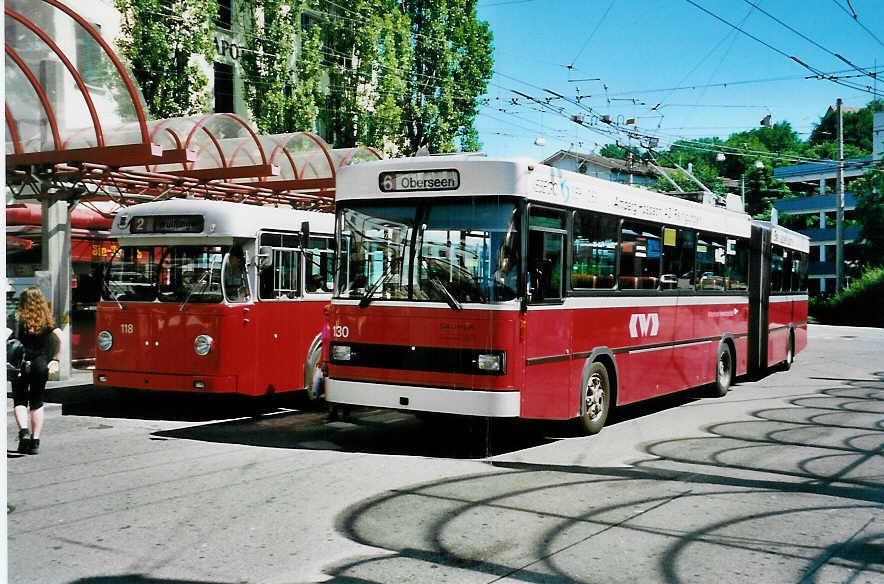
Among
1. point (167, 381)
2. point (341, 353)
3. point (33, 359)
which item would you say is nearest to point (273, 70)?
point (167, 381)

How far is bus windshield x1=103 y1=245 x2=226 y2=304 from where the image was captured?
38.7 ft

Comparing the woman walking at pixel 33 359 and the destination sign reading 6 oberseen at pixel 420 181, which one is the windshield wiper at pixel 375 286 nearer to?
the destination sign reading 6 oberseen at pixel 420 181

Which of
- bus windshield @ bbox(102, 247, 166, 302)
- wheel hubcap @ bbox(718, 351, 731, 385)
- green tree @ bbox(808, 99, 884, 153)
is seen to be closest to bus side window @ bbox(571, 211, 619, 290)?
wheel hubcap @ bbox(718, 351, 731, 385)

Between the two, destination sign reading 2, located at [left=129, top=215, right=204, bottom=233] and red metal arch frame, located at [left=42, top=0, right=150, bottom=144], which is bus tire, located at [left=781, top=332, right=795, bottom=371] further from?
red metal arch frame, located at [left=42, top=0, right=150, bottom=144]

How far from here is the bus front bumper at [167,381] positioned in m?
11.6

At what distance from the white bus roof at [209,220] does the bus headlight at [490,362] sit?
426cm

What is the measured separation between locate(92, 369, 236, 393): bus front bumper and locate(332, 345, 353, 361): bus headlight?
2349 mm

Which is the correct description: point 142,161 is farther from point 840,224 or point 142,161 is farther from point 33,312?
point 840,224

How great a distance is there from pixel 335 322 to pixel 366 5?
2108cm

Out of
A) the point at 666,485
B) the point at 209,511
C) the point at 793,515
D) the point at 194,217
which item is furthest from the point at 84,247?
the point at 793,515

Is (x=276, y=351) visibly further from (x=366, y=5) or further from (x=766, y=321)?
(x=366, y=5)

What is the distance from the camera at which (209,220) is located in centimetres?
1180

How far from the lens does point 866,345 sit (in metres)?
29.7

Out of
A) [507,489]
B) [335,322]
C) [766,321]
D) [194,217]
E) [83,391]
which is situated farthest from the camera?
[766,321]
